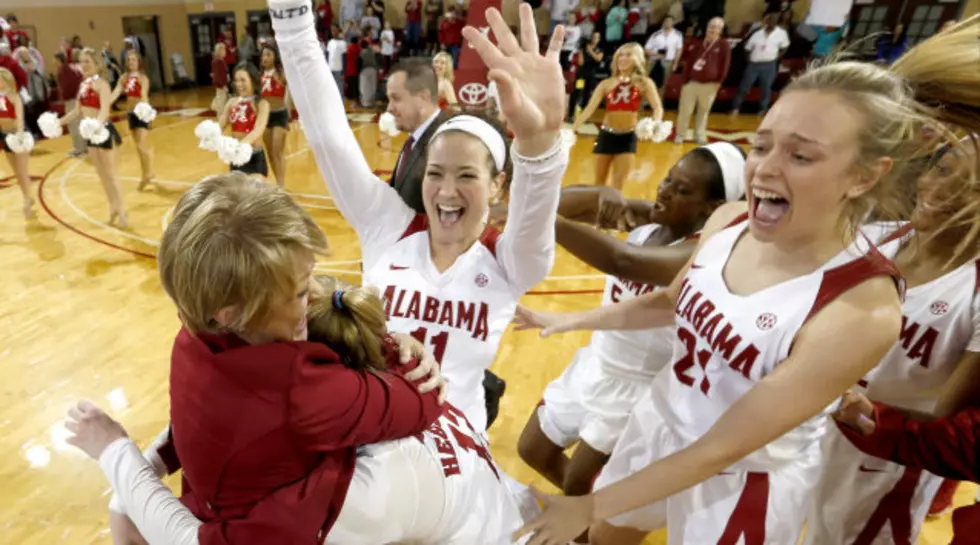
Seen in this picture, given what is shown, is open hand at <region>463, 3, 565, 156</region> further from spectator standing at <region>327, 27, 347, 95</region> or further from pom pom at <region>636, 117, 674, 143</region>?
spectator standing at <region>327, 27, 347, 95</region>

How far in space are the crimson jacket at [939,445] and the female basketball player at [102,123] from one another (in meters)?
6.79

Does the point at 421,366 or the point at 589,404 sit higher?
the point at 421,366

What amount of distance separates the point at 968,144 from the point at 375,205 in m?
1.57

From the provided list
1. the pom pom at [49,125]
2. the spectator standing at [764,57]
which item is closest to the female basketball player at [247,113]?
the pom pom at [49,125]

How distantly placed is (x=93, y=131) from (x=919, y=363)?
690 centimetres

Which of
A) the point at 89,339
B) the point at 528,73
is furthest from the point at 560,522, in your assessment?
the point at 89,339

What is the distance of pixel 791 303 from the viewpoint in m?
1.34

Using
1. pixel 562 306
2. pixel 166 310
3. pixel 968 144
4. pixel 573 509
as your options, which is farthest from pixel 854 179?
pixel 166 310

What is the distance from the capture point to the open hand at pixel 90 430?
4.13 ft

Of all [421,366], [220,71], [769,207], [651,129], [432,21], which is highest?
[769,207]

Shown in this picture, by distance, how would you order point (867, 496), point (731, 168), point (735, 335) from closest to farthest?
point (735, 335) < point (867, 496) < point (731, 168)

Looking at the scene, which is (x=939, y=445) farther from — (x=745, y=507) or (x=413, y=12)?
(x=413, y=12)

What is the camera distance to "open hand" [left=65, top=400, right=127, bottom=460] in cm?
126

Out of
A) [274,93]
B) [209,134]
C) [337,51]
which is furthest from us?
[337,51]
